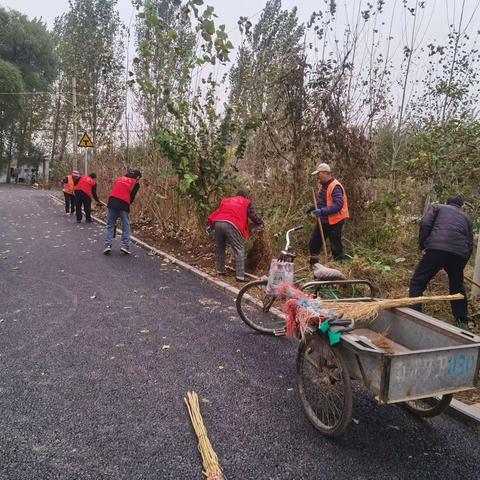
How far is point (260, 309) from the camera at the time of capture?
5.68 m

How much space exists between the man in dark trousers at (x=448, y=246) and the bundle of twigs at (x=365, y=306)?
1.69 meters

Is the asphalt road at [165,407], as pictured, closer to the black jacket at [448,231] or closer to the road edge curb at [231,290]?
the road edge curb at [231,290]

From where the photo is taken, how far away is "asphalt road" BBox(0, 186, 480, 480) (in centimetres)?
278

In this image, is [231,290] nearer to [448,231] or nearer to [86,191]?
[448,231]

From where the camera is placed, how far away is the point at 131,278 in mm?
7465

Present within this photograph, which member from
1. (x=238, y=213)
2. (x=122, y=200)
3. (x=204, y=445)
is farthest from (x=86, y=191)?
(x=204, y=445)

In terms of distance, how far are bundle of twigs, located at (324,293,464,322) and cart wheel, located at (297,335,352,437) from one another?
0.26 m

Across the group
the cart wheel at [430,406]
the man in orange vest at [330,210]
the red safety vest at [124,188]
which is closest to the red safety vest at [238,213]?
the man in orange vest at [330,210]

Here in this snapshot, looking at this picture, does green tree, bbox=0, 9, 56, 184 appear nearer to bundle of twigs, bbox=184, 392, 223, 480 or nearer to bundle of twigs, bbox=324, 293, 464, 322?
bundle of twigs, bbox=184, 392, 223, 480

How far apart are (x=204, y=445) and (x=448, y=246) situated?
3437 mm

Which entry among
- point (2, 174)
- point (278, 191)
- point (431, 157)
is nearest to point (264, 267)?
point (278, 191)

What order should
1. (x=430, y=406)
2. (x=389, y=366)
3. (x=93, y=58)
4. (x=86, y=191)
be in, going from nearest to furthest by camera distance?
(x=389, y=366) < (x=430, y=406) < (x=86, y=191) < (x=93, y=58)

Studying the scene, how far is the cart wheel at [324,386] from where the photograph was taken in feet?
9.51

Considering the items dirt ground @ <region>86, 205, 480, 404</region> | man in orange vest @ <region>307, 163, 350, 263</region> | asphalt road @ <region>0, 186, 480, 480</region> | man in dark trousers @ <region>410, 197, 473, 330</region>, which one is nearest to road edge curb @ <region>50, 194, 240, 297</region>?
Answer: dirt ground @ <region>86, 205, 480, 404</region>
